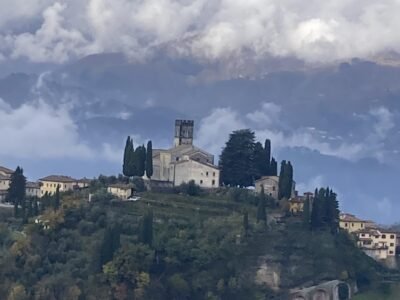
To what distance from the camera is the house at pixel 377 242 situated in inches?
2867

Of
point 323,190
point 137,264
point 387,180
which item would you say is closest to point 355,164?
point 387,180

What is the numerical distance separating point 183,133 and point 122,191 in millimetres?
10957

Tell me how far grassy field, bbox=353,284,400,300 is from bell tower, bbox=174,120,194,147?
59.0 ft

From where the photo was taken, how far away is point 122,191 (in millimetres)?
72688

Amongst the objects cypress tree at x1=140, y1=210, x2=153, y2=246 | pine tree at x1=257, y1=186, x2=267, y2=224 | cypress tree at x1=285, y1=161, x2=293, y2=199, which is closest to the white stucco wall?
cypress tree at x1=285, y1=161, x2=293, y2=199

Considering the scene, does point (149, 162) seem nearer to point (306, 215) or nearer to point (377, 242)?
point (306, 215)

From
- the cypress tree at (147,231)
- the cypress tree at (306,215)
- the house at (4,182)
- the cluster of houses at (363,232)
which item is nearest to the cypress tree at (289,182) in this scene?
the cluster of houses at (363,232)

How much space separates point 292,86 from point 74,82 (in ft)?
80.6

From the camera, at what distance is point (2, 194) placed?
7650 cm

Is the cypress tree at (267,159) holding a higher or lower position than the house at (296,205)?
higher

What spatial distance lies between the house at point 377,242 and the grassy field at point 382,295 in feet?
12.6

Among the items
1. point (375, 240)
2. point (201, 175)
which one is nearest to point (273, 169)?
point (201, 175)

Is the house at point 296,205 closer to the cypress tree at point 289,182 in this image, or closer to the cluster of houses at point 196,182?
the cluster of houses at point 196,182

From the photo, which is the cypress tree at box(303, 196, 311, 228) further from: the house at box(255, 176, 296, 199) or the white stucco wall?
the white stucco wall
